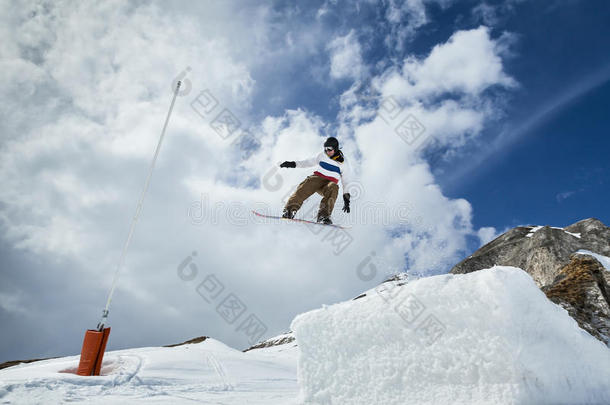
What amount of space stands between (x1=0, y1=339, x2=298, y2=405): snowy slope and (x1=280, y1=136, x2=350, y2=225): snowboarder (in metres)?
4.86

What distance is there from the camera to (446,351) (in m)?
3.94

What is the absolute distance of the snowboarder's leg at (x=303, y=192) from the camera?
10.7 m

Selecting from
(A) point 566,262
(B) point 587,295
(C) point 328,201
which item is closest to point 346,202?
(C) point 328,201

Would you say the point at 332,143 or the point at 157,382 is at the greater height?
the point at 332,143

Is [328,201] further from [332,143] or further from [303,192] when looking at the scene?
[332,143]

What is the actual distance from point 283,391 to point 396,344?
11.9 feet

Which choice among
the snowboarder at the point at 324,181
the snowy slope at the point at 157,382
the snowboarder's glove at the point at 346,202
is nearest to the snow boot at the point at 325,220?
the snowboarder at the point at 324,181

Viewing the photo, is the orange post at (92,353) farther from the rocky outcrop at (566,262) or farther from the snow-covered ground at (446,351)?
the rocky outcrop at (566,262)

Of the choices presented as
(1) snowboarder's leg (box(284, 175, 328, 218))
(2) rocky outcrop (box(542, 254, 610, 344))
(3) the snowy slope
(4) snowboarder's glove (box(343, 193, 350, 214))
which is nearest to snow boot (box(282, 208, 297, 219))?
(1) snowboarder's leg (box(284, 175, 328, 218))

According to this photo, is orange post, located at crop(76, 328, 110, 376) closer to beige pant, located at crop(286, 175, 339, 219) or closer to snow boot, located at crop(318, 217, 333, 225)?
beige pant, located at crop(286, 175, 339, 219)

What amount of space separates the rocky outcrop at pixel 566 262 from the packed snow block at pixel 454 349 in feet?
13.0

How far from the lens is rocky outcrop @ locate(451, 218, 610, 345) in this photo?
291 inches

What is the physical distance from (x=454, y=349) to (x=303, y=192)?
747 centimetres

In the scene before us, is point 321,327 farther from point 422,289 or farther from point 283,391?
point 283,391
